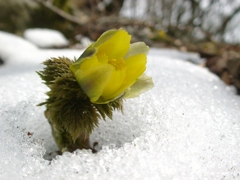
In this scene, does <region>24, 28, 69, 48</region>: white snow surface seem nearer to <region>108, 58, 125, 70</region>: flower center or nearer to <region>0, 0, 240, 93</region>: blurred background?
<region>0, 0, 240, 93</region>: blurred background

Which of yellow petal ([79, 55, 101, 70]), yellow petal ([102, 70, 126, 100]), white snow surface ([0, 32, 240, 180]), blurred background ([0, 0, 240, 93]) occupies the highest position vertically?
yellow petal ([79, 55, 101, 70])

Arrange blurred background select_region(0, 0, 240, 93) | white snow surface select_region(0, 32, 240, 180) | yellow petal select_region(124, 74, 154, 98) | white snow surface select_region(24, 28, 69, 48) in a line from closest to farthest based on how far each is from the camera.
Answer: white snow surface select_region(0, 32, 240, 180) → yellow petal select_region(124, 74, 154, 98) → white snow surface select_region(24, 28, 69, 48) → blurred background select_region(0, 0, 240, 93)

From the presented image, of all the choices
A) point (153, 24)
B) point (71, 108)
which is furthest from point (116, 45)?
point (153, 24)

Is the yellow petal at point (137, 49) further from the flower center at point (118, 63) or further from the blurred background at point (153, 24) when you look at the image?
the blurred background at point (153, 24)

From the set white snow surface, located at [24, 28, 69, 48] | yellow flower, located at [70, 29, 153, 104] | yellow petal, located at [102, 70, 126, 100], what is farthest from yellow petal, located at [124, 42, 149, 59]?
white snow surface, located at [24, 28, 69, 48]

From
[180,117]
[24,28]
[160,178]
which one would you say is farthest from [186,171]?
[24,28]

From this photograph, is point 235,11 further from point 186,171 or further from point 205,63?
point 186,171

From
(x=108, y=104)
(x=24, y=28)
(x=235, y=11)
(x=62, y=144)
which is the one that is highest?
(x=108, y=104)

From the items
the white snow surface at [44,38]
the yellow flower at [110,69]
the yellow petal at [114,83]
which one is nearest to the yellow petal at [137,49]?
the yellow flower at [110,69]
